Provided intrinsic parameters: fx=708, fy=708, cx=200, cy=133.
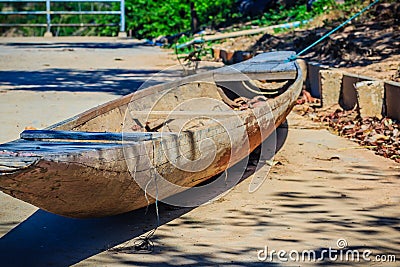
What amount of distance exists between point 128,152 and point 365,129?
13.0 ft

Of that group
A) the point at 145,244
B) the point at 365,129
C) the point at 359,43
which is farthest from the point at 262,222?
the point at 359,43

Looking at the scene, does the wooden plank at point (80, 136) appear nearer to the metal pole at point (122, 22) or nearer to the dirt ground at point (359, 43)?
the dirt ground at point (359, 43)

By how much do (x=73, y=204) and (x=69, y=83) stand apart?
7.42 meters

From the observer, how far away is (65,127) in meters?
4.89

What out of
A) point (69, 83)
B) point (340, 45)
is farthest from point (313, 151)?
point (69, 83)

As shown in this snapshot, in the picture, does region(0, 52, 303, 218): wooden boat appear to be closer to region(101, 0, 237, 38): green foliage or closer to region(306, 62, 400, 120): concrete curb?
region(306, 62, 400, 120): concrete curb

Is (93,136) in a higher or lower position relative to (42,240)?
higher

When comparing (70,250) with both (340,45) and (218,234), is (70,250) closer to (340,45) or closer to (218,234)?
(218,234)

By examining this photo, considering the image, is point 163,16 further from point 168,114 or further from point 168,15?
point 168,114

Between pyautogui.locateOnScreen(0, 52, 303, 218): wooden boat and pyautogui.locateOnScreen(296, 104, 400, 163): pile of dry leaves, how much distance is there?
0.93 m

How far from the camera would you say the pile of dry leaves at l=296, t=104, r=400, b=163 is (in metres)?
6.69

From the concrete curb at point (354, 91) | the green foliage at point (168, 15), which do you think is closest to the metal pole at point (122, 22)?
the green foliage at point (168, 15)

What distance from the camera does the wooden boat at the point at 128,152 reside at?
3.56 meters

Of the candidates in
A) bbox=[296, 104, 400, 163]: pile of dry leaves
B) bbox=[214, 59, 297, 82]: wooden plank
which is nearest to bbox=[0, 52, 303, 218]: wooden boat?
bbox=[214, 59, 297, 82]: wooden plank
